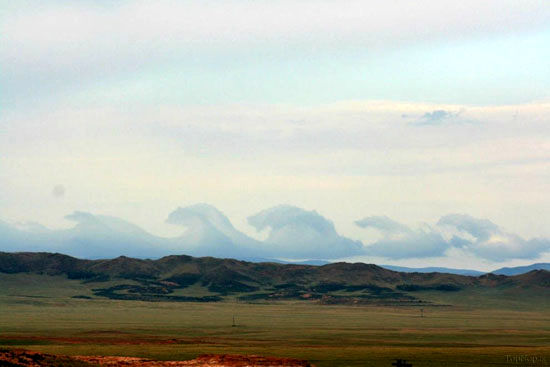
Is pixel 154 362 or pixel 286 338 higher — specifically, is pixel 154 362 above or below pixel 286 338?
above

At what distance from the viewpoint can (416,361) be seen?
8088 cm

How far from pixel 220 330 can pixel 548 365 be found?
79323 mm

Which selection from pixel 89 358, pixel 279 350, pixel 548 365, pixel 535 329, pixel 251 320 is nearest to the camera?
pixel 89 358

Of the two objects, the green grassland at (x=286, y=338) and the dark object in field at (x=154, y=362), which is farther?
the green grassland at (x=286, y=338)

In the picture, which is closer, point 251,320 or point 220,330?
point 220,330

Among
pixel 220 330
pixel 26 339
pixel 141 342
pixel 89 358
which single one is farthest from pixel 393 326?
pixel 89 358

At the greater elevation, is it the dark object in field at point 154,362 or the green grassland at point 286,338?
the dark object in field at point 154,362

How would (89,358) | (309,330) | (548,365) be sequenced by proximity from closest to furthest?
1. (89,358)
2. (548,365)
3. (309,330)

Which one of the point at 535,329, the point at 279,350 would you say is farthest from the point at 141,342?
the point at 535,329

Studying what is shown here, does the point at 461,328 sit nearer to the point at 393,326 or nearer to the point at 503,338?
the point at 393,326

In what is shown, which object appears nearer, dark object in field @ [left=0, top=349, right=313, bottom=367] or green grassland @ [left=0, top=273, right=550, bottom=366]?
dark object in field @ [left=0, top=349, right=313, bottom=367]

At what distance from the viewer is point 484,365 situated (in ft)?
259

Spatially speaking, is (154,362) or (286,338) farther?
(286,338)

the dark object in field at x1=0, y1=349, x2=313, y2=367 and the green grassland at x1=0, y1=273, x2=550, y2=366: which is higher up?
the dark object in field at x1=0, y1=349, x2=313, y2=367
